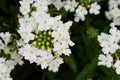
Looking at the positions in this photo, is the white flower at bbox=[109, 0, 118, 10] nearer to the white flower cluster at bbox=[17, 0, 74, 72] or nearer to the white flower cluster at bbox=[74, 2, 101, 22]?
the white flower cluster at bbox=[74, 2, 101, 22]

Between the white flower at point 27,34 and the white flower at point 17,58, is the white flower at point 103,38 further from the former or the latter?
the white flower at point 17,58

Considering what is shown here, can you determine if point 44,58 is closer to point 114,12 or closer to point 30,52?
point 30,52

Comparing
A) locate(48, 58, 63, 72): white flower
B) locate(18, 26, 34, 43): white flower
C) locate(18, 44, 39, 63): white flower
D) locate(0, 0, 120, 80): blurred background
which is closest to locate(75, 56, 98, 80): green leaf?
locate(0, 0, 120, 80): blurred background

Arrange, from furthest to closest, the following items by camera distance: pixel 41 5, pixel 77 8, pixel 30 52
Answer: pixel 77 8 → pixel 41 5 → pixel 30 52

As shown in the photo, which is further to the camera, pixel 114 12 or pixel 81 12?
pixel 114 12

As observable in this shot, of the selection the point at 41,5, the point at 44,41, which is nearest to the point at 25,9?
the point at 41,5
